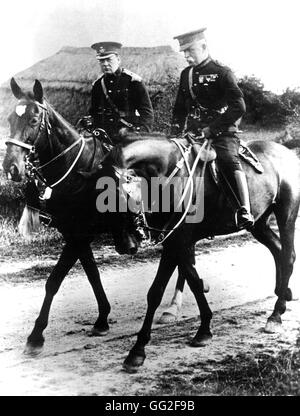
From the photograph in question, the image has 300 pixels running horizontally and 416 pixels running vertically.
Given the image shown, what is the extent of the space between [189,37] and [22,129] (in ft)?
6.37

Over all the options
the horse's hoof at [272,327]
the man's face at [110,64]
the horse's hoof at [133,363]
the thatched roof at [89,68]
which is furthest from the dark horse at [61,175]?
the thatched roof at [89,68]

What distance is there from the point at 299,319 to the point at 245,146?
6.44ft

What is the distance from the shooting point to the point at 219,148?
18.3 feet

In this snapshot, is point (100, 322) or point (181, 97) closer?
point (100, 322)

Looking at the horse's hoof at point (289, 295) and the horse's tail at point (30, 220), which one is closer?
the horse's tail at point (30, 220)

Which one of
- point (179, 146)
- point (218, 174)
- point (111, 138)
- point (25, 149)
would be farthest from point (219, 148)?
point (25, 149)

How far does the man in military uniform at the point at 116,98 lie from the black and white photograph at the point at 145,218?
0.6 inches

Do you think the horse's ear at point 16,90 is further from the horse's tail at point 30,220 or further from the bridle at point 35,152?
the horse's tail at point 30,220

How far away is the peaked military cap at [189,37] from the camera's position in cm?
561

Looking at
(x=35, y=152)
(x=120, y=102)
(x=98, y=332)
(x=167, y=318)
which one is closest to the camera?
(x=35, y=152)

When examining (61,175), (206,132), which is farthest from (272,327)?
(61,175)

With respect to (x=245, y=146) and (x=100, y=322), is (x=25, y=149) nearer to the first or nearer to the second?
(x=100, y=322)

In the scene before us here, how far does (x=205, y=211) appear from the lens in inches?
214

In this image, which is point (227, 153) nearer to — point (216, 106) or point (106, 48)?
point (216, 106)
